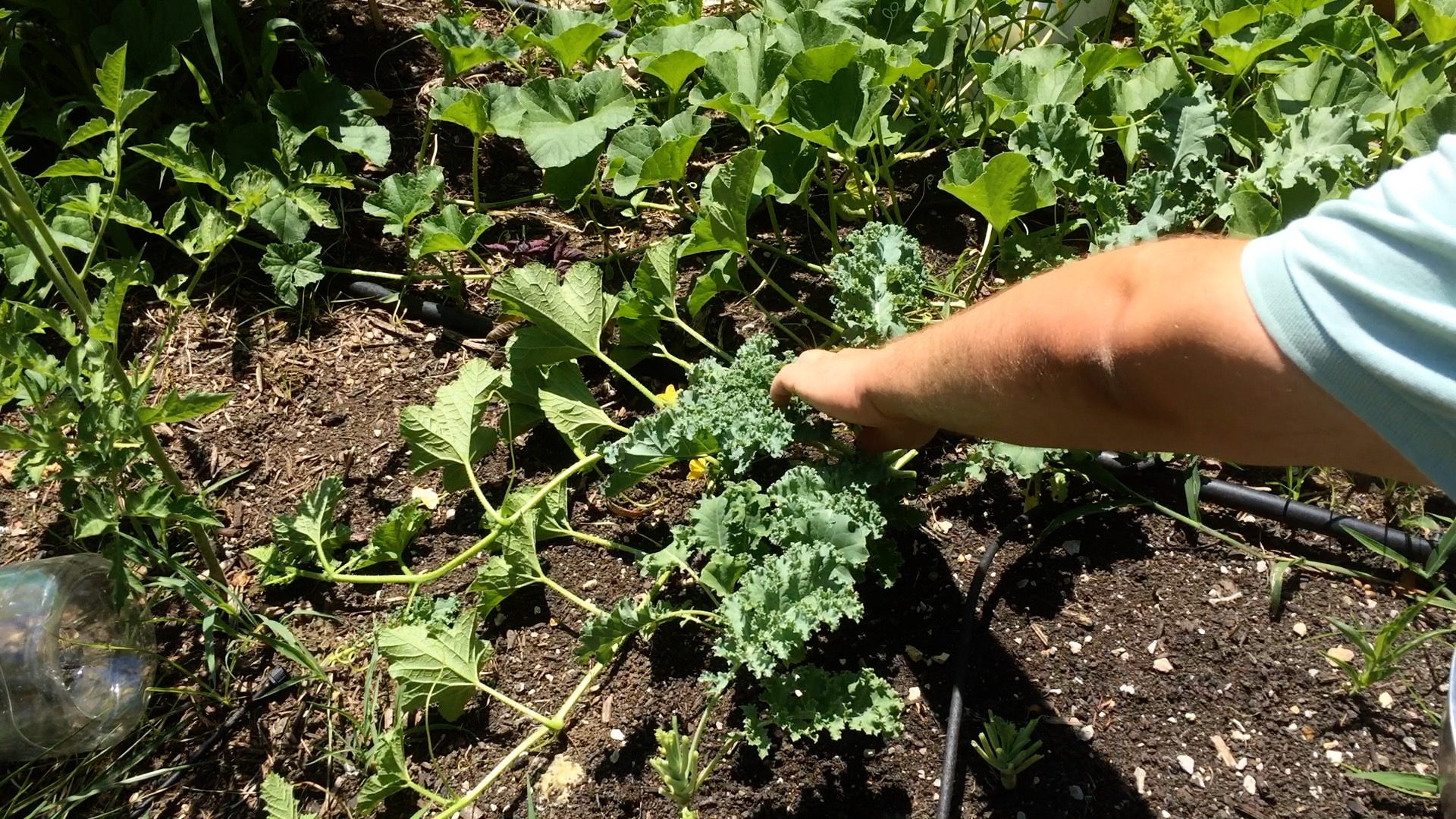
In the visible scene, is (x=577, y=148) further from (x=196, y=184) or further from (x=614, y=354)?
(x=196, y=184)

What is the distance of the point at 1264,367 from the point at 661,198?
7.64 feet

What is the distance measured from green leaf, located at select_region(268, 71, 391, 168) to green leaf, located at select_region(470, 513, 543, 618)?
1299 millimetres

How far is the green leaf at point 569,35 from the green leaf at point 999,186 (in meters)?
1.09

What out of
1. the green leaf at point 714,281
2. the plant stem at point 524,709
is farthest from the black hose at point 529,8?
the plant stem at point 524,709

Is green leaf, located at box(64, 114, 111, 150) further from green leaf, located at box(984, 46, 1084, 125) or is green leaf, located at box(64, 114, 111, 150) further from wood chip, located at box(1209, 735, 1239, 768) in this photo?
wood chip, located at box(1209, 735, 1239, 768)

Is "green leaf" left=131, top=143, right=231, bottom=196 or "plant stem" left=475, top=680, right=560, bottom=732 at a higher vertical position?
"green leaf" left=131, top=143, right=231, bottom=196

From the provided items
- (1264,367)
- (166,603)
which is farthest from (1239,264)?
(166,603)

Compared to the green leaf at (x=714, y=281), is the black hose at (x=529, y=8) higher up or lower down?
higher up

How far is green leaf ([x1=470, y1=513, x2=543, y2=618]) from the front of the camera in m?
2.25

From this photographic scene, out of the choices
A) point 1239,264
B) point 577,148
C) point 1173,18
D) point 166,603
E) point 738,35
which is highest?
point 1239,264

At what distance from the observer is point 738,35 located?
292cm

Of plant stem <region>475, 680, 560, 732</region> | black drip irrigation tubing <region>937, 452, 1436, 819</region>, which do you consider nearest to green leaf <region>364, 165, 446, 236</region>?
plant stem <region>475, 680, 560, 732</region>

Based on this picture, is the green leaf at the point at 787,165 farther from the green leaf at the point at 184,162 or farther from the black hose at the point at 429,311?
the green leaf at the point at 184,162

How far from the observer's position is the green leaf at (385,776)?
1976 millimetres
